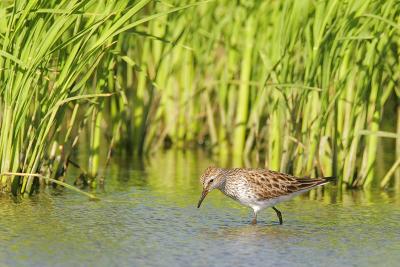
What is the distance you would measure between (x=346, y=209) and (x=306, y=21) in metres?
1.93

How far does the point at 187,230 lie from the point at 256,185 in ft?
2.92

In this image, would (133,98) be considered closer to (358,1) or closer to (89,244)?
(358,1)

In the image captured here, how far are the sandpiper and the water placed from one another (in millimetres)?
219

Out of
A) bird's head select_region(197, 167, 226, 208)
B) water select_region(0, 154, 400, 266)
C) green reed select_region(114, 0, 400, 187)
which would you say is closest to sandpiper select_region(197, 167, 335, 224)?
bird's head select_region(197, 167, 226, 208)

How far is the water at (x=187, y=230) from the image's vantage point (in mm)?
7672

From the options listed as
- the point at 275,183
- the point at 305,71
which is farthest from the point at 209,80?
the point at 275,183

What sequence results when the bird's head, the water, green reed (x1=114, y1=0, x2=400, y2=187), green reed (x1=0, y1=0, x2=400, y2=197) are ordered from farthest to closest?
green reed (x1=114, y1=0, x2=400, y2=187)
the bird's head
green reed (x1=0, y1=0, x2=400, y2=197)
the water

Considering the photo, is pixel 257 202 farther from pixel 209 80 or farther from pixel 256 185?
pixel 209 80

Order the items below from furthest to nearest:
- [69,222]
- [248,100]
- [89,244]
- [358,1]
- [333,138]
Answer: [248,100]
[333,138]
[358,1]
[69,222]
[89,244]

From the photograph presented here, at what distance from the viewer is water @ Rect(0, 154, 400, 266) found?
7672mm

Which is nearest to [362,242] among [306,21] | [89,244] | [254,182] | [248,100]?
[254,182]

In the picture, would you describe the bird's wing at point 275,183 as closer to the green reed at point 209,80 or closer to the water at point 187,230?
the water at point 187,230

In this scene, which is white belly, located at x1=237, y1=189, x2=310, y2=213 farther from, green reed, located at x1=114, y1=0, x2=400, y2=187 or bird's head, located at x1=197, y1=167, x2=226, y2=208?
green reed, located at x1=114, y1=0, x2=400, y2=187

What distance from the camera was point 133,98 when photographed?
13.8m
